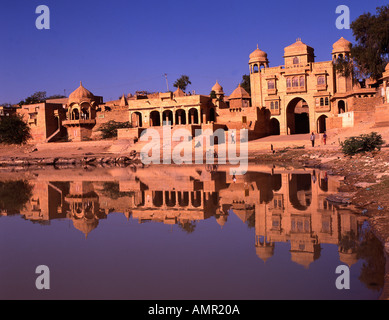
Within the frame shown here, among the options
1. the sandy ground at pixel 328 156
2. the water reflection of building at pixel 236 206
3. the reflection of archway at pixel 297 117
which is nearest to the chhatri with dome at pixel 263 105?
the reflection of archway at pixel 297 117

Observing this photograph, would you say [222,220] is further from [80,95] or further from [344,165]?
[80,95]

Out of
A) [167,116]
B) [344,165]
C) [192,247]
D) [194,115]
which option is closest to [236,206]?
[192,247]

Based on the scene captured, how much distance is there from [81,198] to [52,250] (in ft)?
22.7

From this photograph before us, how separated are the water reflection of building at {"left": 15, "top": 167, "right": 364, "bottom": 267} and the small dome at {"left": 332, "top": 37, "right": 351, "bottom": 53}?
24172mm

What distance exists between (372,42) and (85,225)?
97.7 feet

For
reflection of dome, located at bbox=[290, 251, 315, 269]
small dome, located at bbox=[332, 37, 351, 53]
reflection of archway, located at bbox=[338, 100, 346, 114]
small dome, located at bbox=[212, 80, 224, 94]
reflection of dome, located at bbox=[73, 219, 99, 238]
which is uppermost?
small dome, located at bbox=[332, 37, 351, 53]

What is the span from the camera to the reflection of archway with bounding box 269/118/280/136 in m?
42.0

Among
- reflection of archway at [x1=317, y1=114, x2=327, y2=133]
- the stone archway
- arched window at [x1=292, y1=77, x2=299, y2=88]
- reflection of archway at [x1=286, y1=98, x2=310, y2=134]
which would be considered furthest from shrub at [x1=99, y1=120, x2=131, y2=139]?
reflection of archway at [x1=317, y1=114, x2=327, y2=133]

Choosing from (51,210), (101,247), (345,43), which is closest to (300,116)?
(345,43)

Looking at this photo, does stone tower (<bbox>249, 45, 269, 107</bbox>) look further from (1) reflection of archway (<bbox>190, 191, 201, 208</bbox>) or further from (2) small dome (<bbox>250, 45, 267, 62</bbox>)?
(1) reflection of archway (<bbox>190, 191, 201, 208</bbox>)
